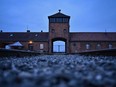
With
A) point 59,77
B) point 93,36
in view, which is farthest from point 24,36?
point 59,77

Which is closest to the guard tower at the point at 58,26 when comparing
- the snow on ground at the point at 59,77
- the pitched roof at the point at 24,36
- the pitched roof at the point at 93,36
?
the pitched roof at the point at 24,36

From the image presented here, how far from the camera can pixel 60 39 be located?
53.8m

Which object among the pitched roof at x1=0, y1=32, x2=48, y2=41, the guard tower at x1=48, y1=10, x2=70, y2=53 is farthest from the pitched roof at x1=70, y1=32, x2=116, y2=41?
the pitched roof at x1=0, y1=32, x2=48, y2=41

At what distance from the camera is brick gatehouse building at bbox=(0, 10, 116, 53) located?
50.9 meters

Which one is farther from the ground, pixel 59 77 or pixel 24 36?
pixel 24 36

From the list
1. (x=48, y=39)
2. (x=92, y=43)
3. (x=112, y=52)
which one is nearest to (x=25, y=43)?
(x=48, y=39)

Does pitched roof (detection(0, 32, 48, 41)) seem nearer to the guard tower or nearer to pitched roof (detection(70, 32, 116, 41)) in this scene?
the guard tower

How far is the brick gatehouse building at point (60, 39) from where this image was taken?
5091 centimetres

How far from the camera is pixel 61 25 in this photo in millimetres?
51000

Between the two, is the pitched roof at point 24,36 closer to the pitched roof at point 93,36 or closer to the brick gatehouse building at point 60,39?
the brick gatehouse building at point 60,39

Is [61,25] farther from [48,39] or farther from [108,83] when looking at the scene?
[108,83]

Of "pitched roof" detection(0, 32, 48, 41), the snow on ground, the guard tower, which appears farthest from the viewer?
"pitched roof" detection(0, 32, 48, 41)

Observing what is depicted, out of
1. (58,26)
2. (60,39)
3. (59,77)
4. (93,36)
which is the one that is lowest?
(59,77)

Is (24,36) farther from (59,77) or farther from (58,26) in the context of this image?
(59,77)
